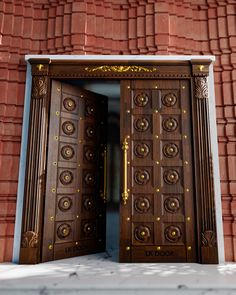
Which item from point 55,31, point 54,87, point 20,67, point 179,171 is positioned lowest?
point 179,171

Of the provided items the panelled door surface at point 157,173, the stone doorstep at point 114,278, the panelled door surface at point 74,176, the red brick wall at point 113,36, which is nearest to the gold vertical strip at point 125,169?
the panelled door surface at point 157,173

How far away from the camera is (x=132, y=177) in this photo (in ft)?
10.0

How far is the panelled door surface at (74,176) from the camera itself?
117 inches

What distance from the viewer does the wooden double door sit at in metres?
2.92

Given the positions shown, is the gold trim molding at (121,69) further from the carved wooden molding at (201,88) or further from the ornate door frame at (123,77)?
the carved wooden molding at (201,88)

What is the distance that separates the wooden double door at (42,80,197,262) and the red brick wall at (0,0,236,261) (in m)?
0.45

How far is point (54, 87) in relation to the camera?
10.4ft

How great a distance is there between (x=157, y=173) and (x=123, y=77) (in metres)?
1.21

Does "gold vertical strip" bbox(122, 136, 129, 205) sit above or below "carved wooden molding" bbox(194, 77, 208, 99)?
below

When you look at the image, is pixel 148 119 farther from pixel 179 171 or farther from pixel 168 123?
pixel 179 171

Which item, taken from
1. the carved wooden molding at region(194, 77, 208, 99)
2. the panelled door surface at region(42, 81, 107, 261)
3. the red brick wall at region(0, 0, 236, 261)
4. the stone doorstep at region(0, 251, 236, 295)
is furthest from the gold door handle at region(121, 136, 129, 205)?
the red brick wall at region(0, 0, 236, 261)

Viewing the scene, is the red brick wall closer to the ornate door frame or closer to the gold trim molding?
the ornate door frame

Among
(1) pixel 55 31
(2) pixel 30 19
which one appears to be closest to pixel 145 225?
(1) pixel 55 31

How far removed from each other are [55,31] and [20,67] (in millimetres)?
653
